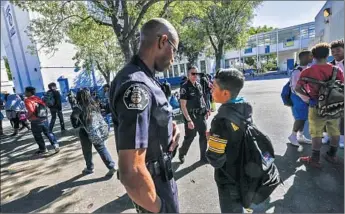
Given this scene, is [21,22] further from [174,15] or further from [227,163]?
[227,163]

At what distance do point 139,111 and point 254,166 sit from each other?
4.19 ft

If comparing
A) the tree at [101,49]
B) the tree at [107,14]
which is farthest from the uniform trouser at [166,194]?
the tree at [101,49]

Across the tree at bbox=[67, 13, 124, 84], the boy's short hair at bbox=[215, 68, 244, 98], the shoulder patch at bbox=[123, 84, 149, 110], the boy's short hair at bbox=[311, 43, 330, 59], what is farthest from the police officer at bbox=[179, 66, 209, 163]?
the tree at bbox=[67, 13, 124, 84]

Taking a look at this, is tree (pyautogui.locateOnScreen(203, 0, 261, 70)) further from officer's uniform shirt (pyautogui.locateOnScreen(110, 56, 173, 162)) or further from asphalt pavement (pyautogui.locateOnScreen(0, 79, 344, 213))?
officer's uniform shirt (pyautogui.locateOnScreen(110, 56, 173, 162))

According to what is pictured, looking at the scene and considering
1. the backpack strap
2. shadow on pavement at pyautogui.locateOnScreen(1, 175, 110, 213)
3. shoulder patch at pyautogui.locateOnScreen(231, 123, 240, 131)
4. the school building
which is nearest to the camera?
shoulder patch at pyautogui.locateOnScreen(231, 123, 240, 131)

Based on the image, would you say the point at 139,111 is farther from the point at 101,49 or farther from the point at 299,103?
the point at 101,49

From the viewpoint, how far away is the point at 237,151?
200 cm

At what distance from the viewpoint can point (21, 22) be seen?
23312mm

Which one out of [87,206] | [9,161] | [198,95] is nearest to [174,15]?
[198,95]

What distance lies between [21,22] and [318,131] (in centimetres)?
2803

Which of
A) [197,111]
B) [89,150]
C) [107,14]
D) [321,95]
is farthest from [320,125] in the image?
[107,14]

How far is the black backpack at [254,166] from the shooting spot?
1.94 meters

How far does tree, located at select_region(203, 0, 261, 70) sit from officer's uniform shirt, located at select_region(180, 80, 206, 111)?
54.1 ft

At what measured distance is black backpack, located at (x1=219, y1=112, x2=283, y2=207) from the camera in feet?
6.37
